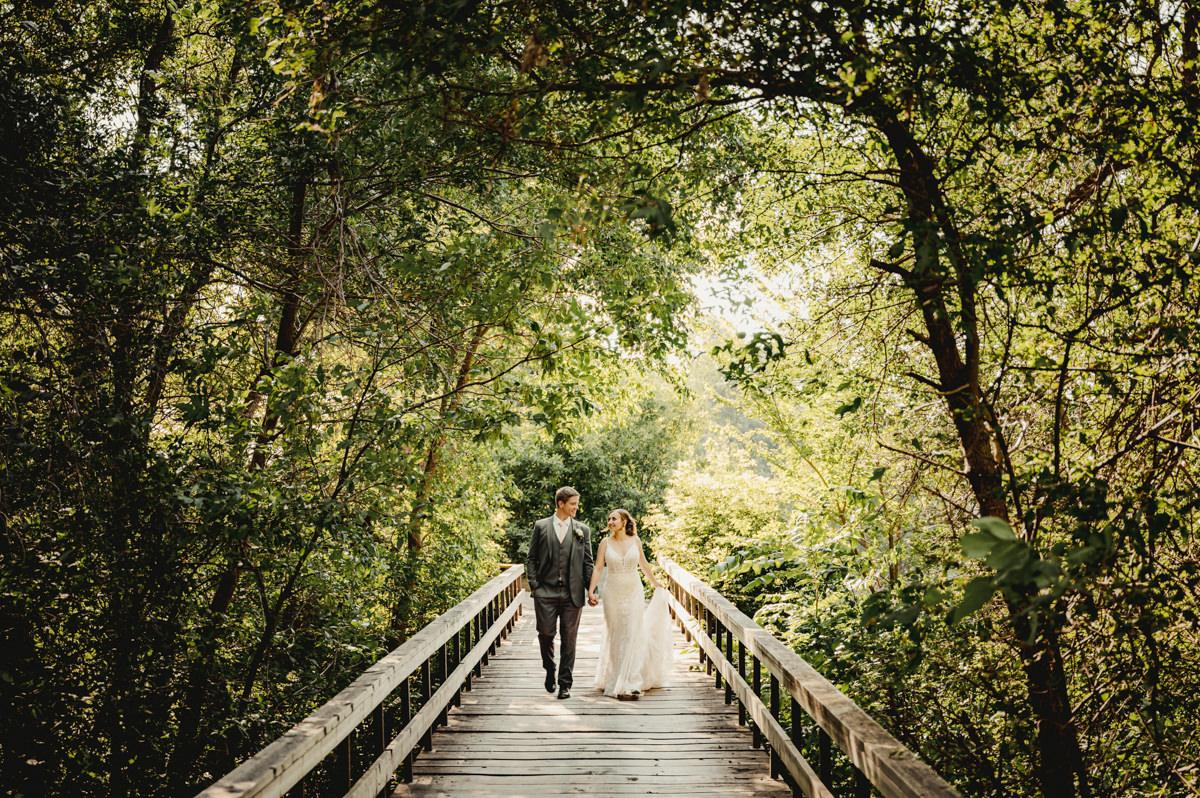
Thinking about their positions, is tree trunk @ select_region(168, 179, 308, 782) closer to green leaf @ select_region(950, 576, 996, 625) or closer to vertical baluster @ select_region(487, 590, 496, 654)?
vertical baluster @ select_region(487, 590, 496, 654)

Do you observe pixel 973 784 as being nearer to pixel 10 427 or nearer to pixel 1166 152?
pixel 1166 152

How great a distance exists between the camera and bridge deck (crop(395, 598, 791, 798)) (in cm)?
518

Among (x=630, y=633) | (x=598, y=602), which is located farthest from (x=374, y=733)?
(x=630, y=633)

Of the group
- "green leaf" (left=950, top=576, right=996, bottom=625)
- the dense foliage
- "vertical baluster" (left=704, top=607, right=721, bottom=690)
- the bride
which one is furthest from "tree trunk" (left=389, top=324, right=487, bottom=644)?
"green leaf" (left=950, top=576, right=996, bottom=625)

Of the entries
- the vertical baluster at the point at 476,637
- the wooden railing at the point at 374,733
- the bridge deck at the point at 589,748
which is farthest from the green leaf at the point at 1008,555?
the vertical baluster at the point at 476,637

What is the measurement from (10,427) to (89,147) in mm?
2244

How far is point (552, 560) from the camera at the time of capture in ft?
25.8

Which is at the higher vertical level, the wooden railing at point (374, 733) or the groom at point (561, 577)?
the groom at point (561, 577)

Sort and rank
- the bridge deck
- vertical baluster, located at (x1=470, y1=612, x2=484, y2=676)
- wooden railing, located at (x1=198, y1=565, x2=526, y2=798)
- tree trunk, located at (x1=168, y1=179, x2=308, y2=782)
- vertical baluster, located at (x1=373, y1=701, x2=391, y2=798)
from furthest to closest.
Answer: vertical baluster, located at (x1=470, y1=612, x2=484, y2=676) < tree trunk, located at (x1=168, y1=179, x2=308, y2=782) < the bridge deck < vertical baluster, located at (x1=373, y1=701, x2=391, y2=798) < wooden railing, located at (x1=198, y1=565, x2=526, y2=798)

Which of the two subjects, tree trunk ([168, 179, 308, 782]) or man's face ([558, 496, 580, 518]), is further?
man's face ([558, 496, 580, 518])

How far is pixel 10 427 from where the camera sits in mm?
4746

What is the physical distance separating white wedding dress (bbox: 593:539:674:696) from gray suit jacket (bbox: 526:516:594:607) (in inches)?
27.5

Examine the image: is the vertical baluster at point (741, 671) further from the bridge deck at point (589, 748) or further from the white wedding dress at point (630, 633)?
the white wedding dress at point (630, 633)

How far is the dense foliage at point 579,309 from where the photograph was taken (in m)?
3.34
